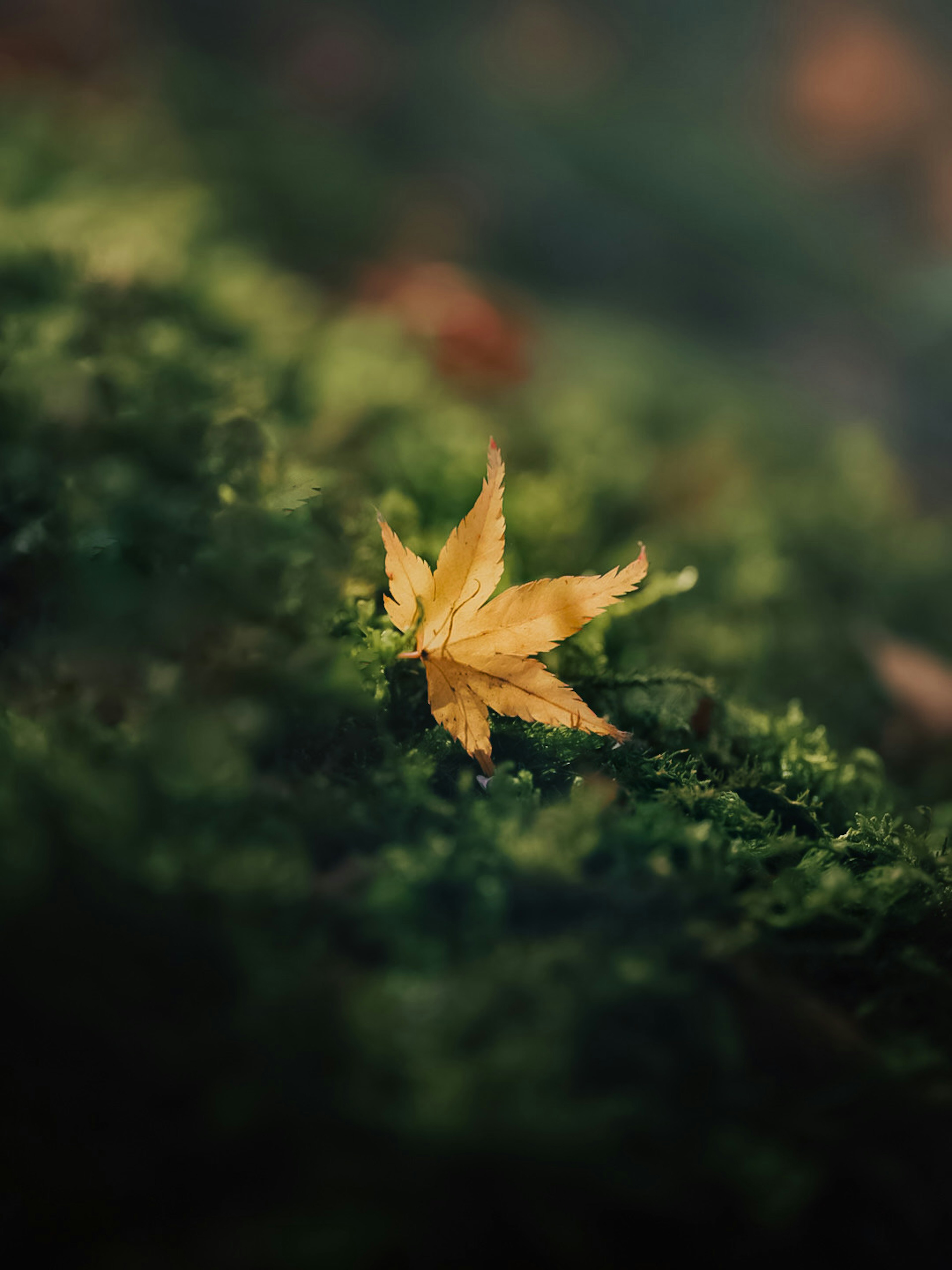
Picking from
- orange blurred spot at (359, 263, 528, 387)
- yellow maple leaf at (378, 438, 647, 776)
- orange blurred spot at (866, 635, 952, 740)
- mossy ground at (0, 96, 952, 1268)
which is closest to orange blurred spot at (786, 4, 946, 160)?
orange blurred spot at (359, 263, 528, 387)

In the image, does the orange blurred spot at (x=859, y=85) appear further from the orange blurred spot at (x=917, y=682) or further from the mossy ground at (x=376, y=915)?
the mossy ground at (x=376, y=915)

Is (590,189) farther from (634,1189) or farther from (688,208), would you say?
(634,1189)

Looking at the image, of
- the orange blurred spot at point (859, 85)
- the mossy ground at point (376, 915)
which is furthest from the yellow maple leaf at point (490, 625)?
the orange blurred spot at point (859, 85)

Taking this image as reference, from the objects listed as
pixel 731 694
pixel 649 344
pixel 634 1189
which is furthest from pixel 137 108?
pixel 634 1189

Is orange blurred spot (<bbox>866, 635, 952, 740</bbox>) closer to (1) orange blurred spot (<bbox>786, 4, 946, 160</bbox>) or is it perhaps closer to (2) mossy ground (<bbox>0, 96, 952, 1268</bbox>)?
(2) mossy ground (<bbox>0, 96, 952, 1268</bbox>)

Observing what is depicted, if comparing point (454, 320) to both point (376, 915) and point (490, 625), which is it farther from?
point (376, 915)
